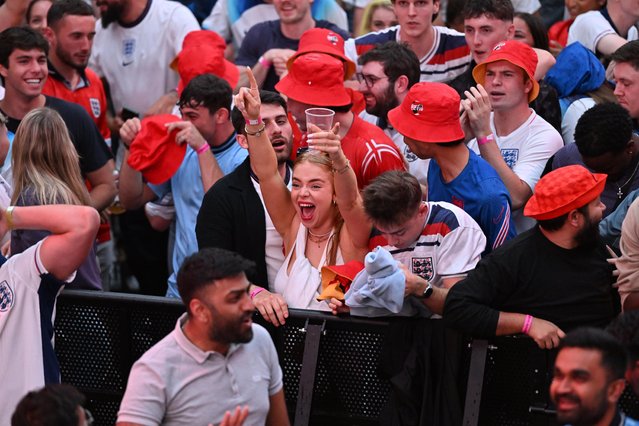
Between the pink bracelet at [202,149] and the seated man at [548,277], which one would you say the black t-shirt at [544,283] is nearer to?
the seated man at [548,277]

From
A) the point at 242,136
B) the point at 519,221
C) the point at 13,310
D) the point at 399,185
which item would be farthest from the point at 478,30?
the point at 13,310

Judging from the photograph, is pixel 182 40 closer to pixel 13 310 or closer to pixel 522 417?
pixel 13 310

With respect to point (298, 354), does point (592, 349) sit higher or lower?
higher

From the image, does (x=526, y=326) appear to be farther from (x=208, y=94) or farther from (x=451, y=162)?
(x=208, y=94)

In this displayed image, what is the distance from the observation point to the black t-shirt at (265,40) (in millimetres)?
8367

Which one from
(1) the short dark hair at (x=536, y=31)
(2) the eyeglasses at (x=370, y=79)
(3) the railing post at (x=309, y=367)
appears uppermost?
(1) the short dark hair at (x=536, y=31)

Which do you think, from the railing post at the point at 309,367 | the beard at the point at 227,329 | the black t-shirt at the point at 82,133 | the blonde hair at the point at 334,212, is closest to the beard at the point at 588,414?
the beard at the point at 227,329

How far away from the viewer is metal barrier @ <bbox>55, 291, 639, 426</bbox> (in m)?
5.22

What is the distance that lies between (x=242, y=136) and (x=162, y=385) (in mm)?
2065

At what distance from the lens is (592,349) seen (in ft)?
13.7

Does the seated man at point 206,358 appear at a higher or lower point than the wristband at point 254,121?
lower

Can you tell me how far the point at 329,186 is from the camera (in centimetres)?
570

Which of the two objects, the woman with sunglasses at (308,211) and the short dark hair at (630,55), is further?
the short dark hair at (630,55)

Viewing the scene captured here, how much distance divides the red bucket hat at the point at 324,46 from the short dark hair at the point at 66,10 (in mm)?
1785
